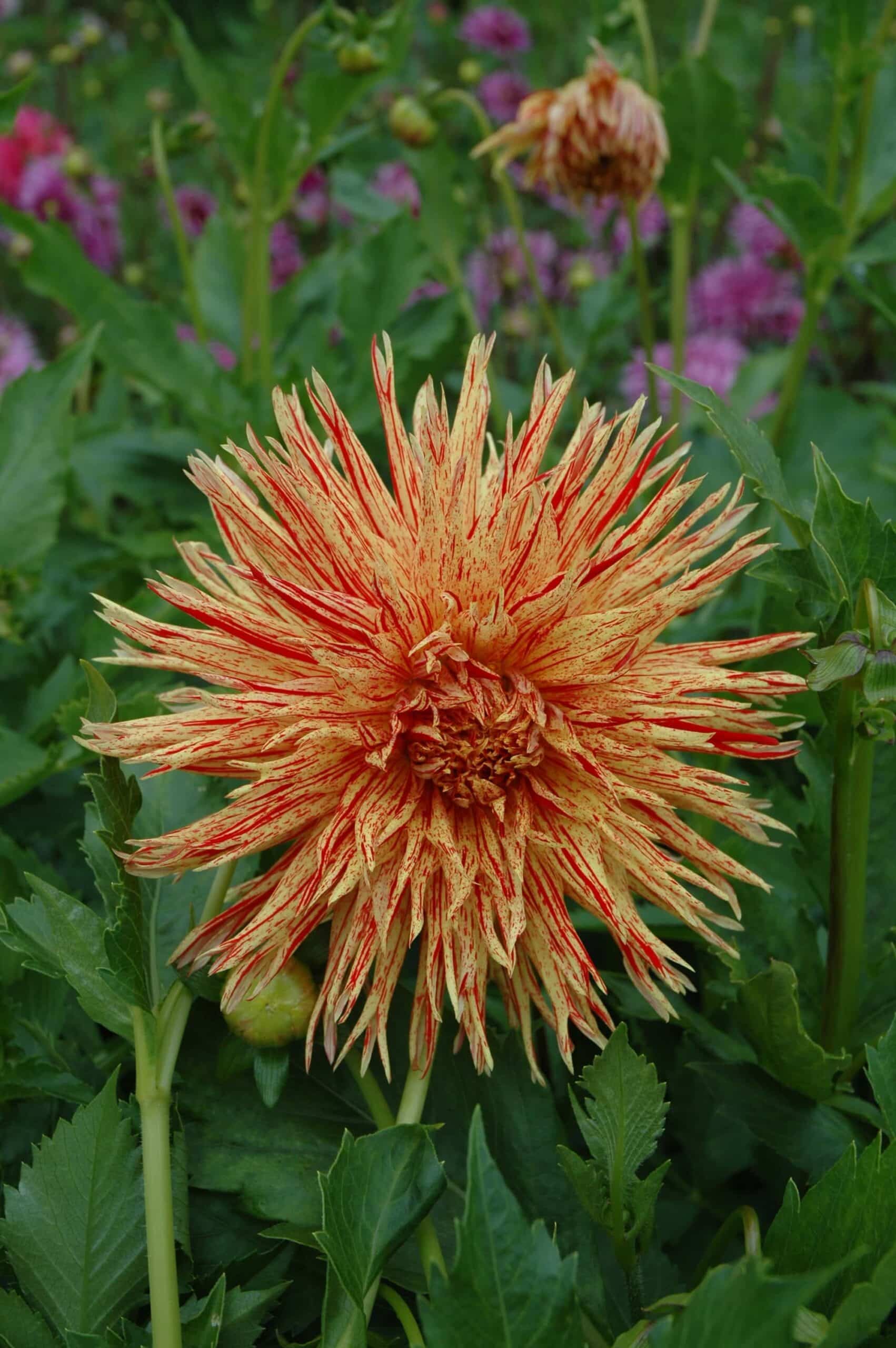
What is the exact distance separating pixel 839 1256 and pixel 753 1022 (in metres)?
0.13

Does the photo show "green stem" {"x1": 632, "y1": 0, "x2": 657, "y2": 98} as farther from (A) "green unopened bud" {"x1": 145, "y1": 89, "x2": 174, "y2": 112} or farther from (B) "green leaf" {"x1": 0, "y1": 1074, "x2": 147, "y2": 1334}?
(B) "green leaf" {"x1": 0, "y1": 1074, "x2": 147, "y2": 1334}

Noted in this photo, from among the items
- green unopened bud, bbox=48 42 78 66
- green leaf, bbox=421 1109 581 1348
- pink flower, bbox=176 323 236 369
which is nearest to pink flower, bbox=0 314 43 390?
pink flower, bbox=176 323 236 369

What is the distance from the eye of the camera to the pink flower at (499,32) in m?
2.15

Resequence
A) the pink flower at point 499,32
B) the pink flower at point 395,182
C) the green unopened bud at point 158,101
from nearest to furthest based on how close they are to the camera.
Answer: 1. the green unopened bud at point 158,101
2. the pink flower at point 395,182
3. the pink flower at point 499,32

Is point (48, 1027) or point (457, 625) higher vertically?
point (457, 625)

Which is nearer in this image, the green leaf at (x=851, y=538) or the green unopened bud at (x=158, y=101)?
the green leaf at (x=851, y=538)

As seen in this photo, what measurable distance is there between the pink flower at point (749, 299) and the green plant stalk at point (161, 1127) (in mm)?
1720

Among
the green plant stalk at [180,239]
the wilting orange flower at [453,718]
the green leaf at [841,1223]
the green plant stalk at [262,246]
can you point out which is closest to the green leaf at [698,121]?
the green plant stalk at [262,246]

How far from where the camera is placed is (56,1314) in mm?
607

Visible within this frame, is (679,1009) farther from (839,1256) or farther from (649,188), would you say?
(649,188)

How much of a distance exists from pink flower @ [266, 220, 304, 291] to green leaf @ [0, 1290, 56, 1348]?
1713 millimetres

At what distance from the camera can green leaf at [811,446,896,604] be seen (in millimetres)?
601

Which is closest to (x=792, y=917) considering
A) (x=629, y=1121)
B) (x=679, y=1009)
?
(x=679, y=1009)

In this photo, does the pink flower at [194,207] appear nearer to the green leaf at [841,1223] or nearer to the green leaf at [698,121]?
the green leaf at [698,121]
